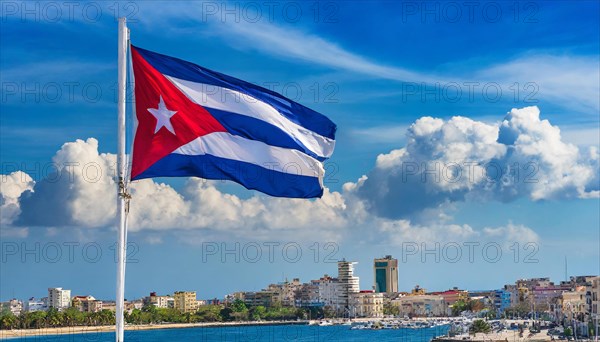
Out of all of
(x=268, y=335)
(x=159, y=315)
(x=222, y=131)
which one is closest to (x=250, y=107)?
(x=222, y=131)

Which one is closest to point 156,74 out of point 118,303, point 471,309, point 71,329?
point 118,303

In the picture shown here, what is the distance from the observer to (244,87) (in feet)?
44.5

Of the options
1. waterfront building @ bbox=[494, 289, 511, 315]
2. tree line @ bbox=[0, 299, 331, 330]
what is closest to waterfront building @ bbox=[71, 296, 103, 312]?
tree line @ bbox=[0, 299, 331, 330]

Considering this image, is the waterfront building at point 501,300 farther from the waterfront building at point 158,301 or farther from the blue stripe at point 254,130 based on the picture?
the blue stripe at point 254,130

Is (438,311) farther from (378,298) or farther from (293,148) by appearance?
(293,148)

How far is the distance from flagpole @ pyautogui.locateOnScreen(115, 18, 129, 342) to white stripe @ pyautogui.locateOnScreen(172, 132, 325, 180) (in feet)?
3.45

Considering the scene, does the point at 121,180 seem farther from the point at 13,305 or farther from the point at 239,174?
the point at 13,305

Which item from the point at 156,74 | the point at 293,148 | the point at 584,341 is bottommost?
the point at 584,341

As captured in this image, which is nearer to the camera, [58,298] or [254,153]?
[254,153]

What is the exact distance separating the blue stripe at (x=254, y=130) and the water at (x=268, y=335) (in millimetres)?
100195

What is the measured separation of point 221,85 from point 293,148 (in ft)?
4.48

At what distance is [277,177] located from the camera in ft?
45.2

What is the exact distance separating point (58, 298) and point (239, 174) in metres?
187

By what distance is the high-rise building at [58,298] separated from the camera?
192 meters
